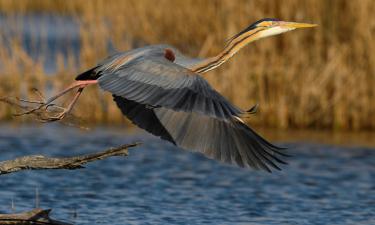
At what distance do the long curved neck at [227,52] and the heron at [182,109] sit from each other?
66 mm

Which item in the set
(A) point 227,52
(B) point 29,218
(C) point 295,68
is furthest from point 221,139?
(C) point 295,68

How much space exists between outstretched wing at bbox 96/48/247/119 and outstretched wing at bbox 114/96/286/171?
172mm

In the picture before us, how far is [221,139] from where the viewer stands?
5523 mm

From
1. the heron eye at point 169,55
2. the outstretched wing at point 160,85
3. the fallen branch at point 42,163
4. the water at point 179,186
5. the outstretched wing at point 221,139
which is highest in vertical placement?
the heron eye at point 169,55

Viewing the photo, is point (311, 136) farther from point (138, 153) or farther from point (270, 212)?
point (270, 212)

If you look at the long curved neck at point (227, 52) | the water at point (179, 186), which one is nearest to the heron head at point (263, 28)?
the long curved neck at point (227, 52)

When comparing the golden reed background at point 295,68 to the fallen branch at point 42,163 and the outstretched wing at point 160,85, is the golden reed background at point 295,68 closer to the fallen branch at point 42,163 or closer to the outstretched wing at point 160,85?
the outstretched wing at point 160,85

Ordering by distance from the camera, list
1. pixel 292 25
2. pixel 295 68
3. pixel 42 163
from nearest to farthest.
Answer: pixel 42 163 < pixel 292 25 < pixel 295 68

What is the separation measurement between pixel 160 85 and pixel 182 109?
0.36 m

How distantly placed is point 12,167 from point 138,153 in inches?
209

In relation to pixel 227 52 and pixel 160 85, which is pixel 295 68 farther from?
pixel 160 85

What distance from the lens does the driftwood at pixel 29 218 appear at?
582 cm

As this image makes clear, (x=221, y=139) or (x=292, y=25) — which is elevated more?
(x=292, y=25)

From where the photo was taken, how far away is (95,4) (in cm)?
1280
